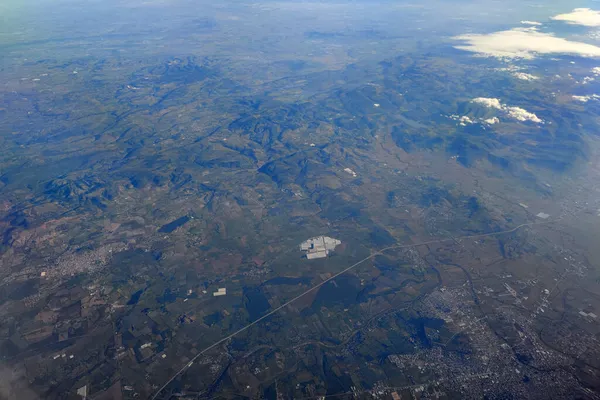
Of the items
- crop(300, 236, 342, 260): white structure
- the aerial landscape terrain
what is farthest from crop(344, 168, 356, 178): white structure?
crop(300, 236, 342, 260): white structure

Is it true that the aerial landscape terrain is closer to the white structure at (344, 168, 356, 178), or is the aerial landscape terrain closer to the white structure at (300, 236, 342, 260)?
the white structure at (300, 236, 342, 260)

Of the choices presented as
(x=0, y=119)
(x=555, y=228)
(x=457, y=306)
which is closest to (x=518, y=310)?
(x=457, y=306)

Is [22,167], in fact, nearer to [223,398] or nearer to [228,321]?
[228,321]

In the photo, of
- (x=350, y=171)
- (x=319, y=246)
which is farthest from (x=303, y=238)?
(x=350, y=171)

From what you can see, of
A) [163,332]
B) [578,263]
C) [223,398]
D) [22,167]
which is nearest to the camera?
[223,398]

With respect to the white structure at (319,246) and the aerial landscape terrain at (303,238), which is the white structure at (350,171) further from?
the white structure at (319,246)

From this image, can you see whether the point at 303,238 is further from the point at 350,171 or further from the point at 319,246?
the point at 350,171

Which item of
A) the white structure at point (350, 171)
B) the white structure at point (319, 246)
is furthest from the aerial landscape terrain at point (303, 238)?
the white structure at point (350, 171)
